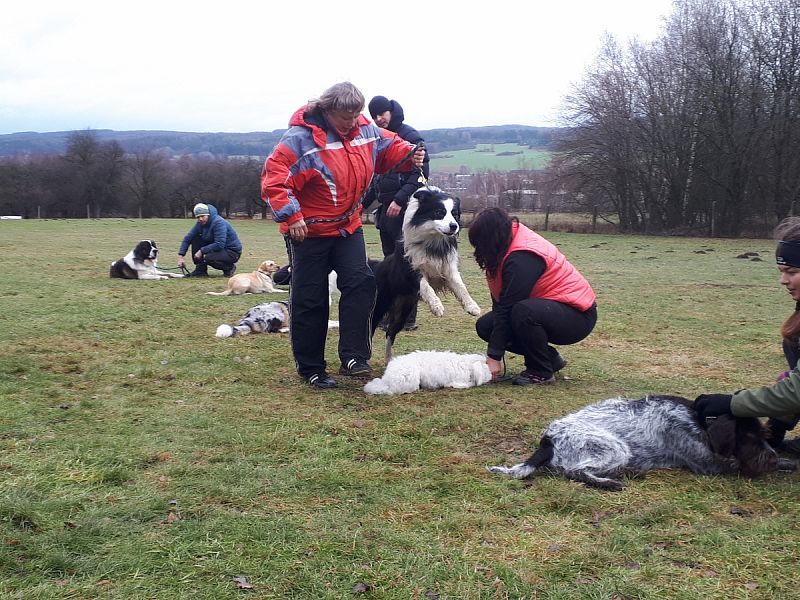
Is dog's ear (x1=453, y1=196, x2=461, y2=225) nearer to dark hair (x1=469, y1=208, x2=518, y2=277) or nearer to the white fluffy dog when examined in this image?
A: dark hair (x1=469, y1=208, x2=518, y2=277)

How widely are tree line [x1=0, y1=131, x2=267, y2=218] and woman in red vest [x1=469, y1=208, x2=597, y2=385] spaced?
50715mm

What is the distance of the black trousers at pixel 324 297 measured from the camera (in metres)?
5.77

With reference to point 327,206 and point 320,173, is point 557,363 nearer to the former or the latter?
point 327,206

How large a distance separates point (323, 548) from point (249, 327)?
5500 millimetres

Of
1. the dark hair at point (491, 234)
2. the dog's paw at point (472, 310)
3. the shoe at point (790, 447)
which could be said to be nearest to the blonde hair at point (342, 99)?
the dark hair at point (491, 234)

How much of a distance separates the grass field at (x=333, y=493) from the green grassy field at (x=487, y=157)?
39501 mm

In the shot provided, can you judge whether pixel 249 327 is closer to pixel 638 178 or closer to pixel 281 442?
pixel 281 442

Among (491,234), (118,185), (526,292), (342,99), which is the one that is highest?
(118,185)

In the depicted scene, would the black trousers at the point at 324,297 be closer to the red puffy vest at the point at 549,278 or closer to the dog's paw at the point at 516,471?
the red puffy vest at the point at 549,278

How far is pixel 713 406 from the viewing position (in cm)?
376

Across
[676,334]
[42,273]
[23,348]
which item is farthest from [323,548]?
[42,273]

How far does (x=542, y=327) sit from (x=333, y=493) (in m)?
2.57

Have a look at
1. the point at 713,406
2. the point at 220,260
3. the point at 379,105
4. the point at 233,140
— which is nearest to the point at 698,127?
the point at 220,260

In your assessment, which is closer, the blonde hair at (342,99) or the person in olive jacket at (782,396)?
the person in olive jacket at (782,396)
